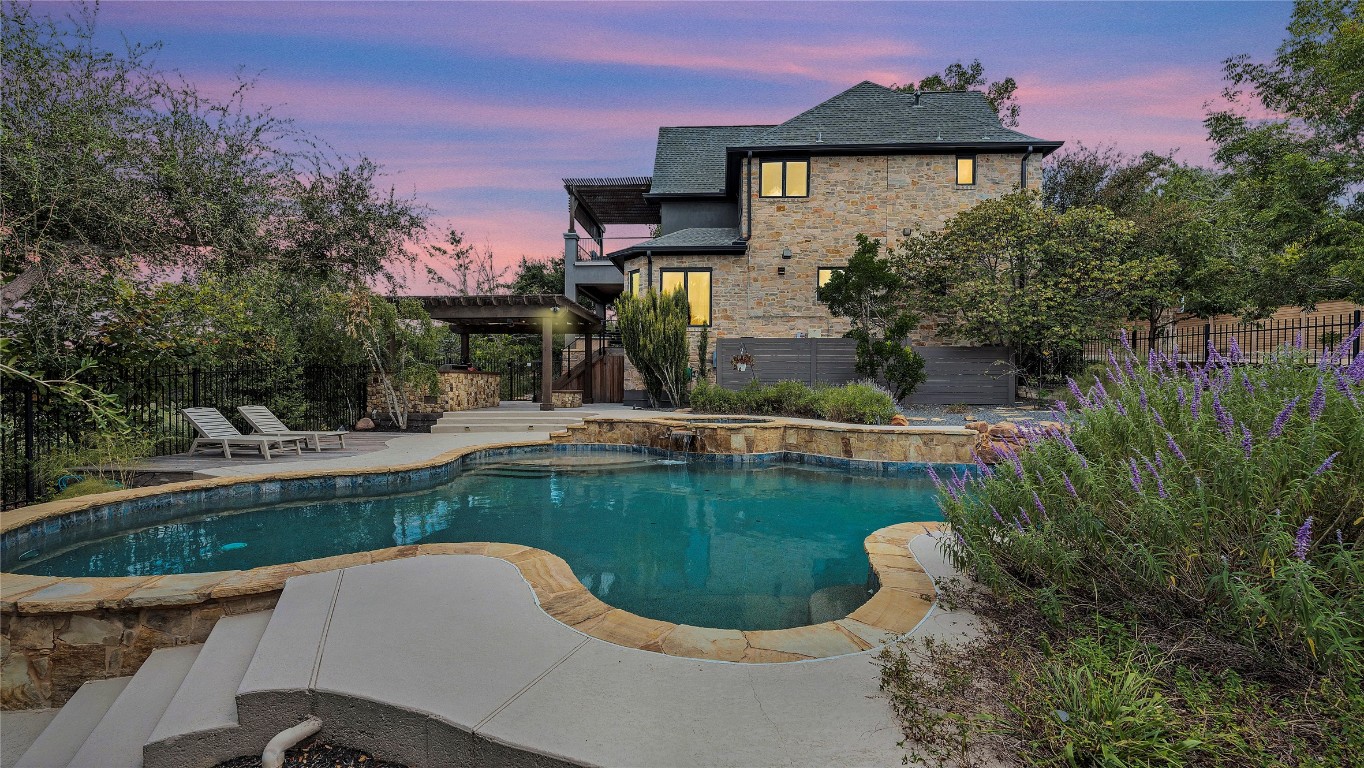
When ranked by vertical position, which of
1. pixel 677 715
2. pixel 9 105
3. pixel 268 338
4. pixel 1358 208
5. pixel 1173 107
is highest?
pixel 1173 107

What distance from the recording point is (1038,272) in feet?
45.9

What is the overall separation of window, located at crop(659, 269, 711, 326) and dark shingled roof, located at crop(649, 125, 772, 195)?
3.51m

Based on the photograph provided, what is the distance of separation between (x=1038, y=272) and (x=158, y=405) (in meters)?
18.5

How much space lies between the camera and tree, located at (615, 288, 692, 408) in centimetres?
1362

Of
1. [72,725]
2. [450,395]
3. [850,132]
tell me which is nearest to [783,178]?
A: [850,132]

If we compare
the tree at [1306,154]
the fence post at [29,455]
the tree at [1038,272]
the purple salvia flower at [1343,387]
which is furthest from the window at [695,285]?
the purple salvia flower at [1343,387]

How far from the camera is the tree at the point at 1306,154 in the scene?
1264 centimetres

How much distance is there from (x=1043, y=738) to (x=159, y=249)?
425 inches

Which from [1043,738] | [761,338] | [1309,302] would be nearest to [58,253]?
[1043,738]

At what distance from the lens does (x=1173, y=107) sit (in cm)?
1570

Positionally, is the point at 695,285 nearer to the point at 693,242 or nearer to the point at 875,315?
the point at 693,242

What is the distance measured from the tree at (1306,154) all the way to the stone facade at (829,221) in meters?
5.74

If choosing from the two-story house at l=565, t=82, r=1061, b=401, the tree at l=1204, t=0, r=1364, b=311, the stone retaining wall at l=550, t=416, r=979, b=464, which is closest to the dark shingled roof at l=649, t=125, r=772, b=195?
the two-story house at l=565, t=82, r=1061, b=401

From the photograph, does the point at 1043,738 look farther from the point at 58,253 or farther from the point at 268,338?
the point at 268,338
